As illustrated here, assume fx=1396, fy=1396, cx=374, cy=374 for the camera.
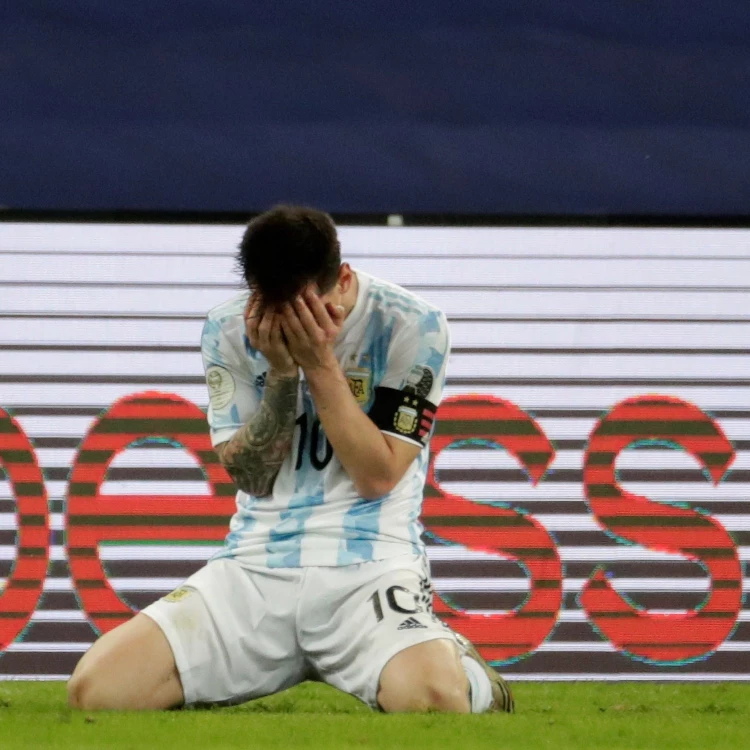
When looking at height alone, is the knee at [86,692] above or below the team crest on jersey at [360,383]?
below

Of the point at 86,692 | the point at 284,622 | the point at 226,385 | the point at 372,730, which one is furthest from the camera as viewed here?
the point at 226,385

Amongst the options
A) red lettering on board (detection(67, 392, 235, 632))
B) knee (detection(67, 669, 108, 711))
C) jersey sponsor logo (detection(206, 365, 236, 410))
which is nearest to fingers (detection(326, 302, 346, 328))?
jersey sponsor logo (detection(206, 365, 236, 410))

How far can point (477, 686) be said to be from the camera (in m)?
2.54

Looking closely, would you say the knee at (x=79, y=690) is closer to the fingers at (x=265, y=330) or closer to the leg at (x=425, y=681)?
the leg at (x=425, y=681)

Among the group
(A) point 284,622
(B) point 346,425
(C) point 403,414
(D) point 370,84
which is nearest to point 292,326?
(B) point 346,425

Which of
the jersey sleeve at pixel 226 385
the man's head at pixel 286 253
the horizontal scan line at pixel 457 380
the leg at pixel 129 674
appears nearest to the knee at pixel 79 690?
the leg at pixel 129 674

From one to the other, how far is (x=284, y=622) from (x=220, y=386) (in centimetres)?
48

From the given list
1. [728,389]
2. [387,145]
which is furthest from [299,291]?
[728,389]

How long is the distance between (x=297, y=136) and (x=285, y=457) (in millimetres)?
962

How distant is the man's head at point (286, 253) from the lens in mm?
2426

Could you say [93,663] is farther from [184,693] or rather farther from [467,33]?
[467,33]

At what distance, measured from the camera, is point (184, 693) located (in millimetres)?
2607

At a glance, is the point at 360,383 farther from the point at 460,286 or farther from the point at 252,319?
the point at 460,286

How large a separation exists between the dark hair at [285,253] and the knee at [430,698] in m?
0.72
